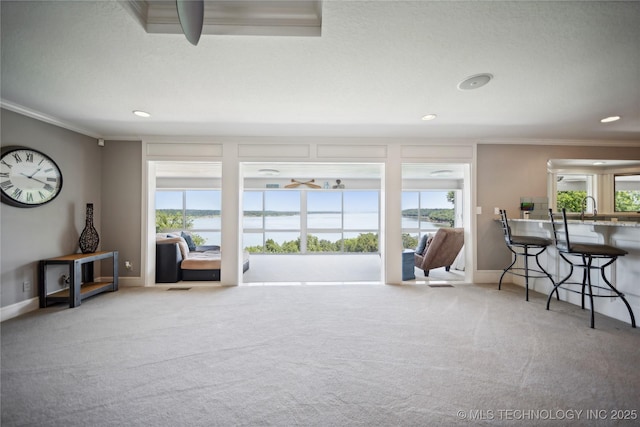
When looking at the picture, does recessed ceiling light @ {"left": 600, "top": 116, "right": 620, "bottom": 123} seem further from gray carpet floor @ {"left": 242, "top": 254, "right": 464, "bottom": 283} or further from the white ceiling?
gray carpet floor @ {"left": 242, "top": 254, "right": 464, "bottom": 283}

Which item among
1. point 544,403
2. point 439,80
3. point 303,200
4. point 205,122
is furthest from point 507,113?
point 303,200

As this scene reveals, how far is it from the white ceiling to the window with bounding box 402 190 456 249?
4543mm

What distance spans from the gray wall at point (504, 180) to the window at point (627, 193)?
4.93ft

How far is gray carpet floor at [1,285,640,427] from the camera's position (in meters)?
1.42

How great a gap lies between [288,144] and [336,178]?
13.2 feet

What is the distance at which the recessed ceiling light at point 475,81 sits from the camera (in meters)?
2.09

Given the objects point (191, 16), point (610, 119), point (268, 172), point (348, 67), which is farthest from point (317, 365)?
point (268, 172)

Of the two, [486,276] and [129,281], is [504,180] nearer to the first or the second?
[486,276]

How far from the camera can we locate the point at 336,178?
25.6 feet

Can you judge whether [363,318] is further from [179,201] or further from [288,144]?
[179,201]

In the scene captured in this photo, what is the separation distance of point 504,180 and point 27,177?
21.1ft

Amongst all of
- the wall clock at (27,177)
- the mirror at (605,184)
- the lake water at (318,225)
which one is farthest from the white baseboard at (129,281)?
the mirror at (605,184)

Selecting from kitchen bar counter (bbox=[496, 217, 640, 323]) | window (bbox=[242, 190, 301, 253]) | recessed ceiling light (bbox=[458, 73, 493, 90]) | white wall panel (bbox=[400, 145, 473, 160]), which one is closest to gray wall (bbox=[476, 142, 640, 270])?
white wall panel (bbox=[400, 145, 473, 160])

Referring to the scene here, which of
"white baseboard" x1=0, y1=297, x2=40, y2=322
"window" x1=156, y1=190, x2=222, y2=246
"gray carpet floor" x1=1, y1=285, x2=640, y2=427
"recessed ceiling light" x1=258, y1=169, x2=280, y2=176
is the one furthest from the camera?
"window" x1=156, y1=190, x2=222, y2=246
